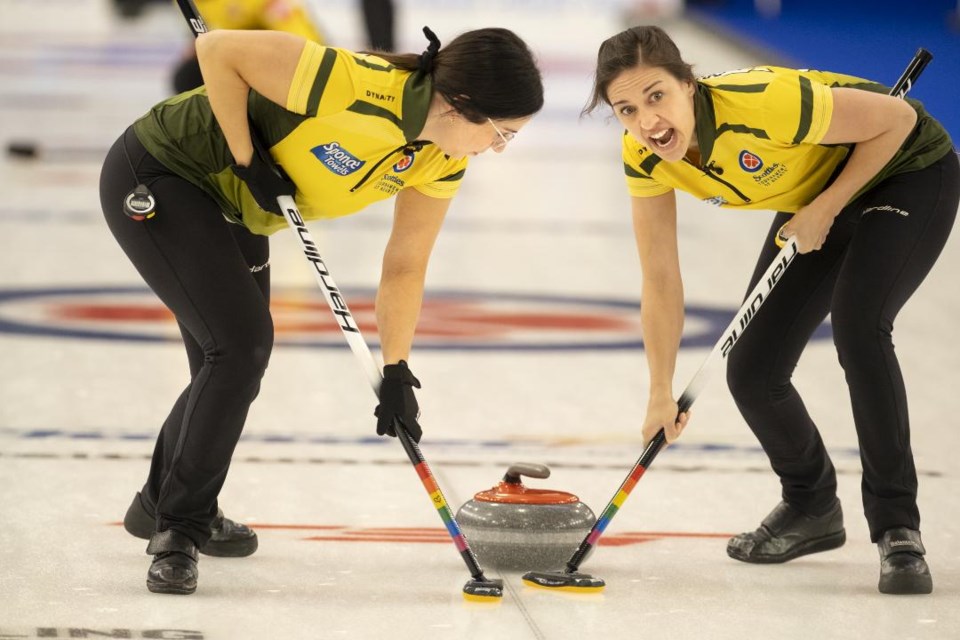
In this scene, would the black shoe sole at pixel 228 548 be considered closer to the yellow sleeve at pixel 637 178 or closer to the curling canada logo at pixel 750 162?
the yellow sleeve at pixel 637 178

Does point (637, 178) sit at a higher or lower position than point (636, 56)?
lower

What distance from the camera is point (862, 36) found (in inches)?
612

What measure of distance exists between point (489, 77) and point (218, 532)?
1.19 m

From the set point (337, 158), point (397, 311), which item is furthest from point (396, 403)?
point (337, 158)

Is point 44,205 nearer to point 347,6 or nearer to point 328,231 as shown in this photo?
point 328,231

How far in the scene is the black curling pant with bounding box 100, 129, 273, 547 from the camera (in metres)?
3.23

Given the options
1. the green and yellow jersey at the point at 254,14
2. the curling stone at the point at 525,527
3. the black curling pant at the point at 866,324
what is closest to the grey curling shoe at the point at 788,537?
the black curling pant at the point at 866,324

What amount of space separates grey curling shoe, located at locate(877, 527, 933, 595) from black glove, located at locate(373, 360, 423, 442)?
99 centimetres

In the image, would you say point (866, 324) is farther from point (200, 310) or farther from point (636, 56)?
point (200, 310)

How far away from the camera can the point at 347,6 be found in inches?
777

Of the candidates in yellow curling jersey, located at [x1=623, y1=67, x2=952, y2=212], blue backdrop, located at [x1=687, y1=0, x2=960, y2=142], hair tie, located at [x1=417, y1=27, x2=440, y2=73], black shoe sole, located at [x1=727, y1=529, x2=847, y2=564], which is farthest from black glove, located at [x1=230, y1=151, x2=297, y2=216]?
blue backdrop, located at [x1=687, y1=0, x2=960, y2=142]

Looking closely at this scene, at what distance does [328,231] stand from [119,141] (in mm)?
4809

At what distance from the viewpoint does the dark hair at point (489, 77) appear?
309cm

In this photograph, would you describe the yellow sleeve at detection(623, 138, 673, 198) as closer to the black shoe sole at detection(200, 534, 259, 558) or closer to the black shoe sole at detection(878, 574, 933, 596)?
the black shoe sole at detection(878, 574, 933, 596)
